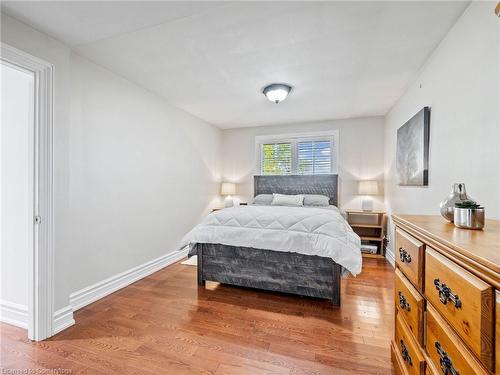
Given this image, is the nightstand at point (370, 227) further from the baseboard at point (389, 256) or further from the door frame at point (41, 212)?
the door frame at point (41, 212)

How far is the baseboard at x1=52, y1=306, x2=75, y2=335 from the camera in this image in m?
1.90

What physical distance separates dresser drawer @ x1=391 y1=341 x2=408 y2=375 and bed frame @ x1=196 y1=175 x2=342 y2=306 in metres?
0.77

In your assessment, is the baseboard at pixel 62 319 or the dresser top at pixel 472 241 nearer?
the dresser top at pixel 472 241

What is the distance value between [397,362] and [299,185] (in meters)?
3.39

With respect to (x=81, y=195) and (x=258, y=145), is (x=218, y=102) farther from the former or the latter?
(x=81, y=195)

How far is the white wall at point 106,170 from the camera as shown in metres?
1.97

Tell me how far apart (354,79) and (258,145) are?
2.53 metres

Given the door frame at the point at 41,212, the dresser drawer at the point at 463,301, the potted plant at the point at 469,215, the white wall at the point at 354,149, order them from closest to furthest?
the dresser drawer at the point at 463,301 < the potted plant at the point at 469,215 < the door frame at the point at 41,212 < the white wall at the point at 354,149

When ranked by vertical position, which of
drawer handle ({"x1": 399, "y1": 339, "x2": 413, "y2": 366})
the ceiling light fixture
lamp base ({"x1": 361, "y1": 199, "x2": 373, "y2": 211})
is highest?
the ceiling light fixture

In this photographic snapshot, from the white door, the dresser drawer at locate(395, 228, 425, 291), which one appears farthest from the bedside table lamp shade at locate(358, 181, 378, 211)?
the white door

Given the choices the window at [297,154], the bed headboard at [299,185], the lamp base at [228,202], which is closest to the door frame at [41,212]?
the lamp base at [228,202]

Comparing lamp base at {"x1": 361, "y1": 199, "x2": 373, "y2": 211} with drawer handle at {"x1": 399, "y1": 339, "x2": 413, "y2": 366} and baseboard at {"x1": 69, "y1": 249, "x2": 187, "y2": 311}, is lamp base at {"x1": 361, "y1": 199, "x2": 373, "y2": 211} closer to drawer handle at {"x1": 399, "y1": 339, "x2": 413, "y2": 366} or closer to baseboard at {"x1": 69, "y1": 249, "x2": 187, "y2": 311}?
drawer handle at {"x1": 399, "y1": 339, "x2": 413, "y2": 366}

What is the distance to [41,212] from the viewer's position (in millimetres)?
1842

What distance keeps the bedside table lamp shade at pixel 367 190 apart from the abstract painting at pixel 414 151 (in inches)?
34.6
